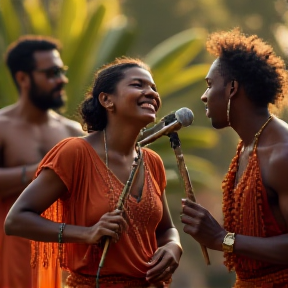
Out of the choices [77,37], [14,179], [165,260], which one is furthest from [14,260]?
[77,37]

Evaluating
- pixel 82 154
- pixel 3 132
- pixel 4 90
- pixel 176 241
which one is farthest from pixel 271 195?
pixel 4 90

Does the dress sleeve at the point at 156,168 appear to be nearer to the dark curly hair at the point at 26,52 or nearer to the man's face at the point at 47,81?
the man's face at the point at 47,81

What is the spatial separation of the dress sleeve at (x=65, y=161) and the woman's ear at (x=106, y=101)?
34cm

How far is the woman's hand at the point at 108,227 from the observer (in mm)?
5605

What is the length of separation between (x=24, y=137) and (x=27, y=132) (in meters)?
0.07

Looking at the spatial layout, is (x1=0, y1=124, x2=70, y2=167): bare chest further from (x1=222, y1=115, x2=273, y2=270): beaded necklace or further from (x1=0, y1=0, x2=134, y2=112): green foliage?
(x1=0, y1=0, x2=134, y2=112): green foliage

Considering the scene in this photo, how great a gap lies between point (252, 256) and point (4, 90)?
11033 mm

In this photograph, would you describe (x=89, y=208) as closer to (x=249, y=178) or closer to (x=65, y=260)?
(x=65, y=260)

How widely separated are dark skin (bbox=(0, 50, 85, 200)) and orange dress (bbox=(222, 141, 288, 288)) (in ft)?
7.90

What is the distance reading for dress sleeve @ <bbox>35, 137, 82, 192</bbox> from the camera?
5.81 metres

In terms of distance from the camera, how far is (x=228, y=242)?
18.8 feet

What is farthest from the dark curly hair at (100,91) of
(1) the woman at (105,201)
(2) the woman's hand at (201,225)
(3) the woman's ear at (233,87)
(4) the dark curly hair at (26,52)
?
(4) the dark curly hair at (26,52)

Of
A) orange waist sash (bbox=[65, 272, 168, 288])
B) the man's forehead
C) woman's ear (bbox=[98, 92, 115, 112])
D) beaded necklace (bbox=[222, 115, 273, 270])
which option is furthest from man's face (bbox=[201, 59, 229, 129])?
the man's forehead

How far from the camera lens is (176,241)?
6137 millimetres
